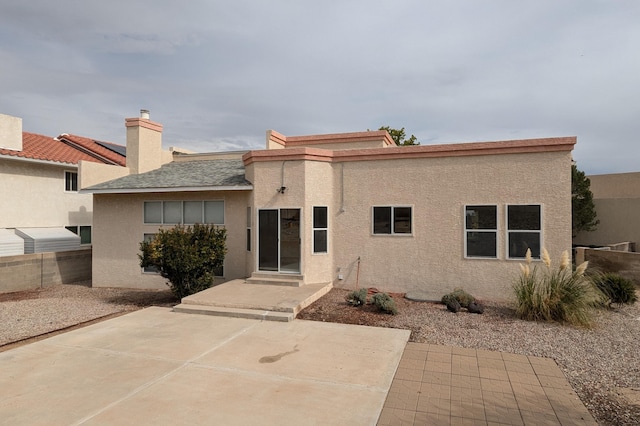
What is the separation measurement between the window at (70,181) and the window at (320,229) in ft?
42.8

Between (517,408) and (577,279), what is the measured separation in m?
5.02

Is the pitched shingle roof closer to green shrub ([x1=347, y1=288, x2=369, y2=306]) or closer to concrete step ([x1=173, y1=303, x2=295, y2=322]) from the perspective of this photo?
concrete step ([x1=173, y1=303, x2=295, y2=322])

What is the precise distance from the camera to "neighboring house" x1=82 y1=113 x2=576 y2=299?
10.6 meters

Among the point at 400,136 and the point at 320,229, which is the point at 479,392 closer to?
the point at 320,229

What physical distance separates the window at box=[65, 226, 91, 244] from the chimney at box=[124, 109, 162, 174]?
543 centimetres

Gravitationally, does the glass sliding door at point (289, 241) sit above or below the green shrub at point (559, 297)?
above

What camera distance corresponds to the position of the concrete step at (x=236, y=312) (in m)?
8.79

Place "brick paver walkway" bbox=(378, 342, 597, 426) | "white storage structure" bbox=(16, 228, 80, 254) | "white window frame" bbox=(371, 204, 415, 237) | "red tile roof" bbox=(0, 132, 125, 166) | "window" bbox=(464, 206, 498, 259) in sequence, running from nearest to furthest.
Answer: "brick paver walkway" bbox=(378, 342, 597, 426)
"window" bbox=(464, 206, 498, 259)
"white window frame" bbox=(371, 204, 415, 237)
"white storage structure" bbox=(16, 228, 80, 254)
"red tile roof" bbox=(0, 132, 125, 166)

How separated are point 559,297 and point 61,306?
13.0 metres

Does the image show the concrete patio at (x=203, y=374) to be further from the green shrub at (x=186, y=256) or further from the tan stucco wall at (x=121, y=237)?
the tan stucco wall at (x=121, y=237)

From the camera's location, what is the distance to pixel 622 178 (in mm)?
28062

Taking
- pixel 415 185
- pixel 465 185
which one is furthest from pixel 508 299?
pixel 415 185

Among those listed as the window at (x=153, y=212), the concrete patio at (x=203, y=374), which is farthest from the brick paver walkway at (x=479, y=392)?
the window at (x=153, y=212)

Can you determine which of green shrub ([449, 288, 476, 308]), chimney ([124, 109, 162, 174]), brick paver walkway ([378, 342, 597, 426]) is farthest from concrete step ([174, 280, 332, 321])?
chimney ([124, 109, 162, 174])
